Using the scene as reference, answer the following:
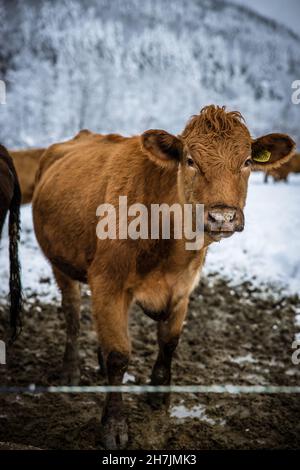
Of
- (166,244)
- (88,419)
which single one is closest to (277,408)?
(88,419)

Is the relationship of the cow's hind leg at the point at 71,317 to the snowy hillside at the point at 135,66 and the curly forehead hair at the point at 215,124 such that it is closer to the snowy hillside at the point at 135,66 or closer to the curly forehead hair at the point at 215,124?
the curly forehead hair at the point at 215,124

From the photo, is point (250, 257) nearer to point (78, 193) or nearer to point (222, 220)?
point (78, 193)

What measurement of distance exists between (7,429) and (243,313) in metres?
3.28

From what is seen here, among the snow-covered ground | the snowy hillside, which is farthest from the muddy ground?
the snowy hillside

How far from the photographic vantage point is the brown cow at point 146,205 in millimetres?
2357

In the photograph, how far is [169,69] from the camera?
1253 inches

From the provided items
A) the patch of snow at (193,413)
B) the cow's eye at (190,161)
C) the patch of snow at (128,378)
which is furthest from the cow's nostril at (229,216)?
the patch of snow at (128,378)

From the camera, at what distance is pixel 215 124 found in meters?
2.46

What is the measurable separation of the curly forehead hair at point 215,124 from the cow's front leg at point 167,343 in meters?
1.34

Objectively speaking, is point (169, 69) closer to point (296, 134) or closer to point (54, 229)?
point (296, 134)

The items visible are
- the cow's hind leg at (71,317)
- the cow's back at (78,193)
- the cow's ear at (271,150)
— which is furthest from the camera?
the cow's hind leg at (71,317)

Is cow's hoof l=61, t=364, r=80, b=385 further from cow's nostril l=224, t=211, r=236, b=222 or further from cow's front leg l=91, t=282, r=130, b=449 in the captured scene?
cow's nostril l=224, t=211, r=236, b=222

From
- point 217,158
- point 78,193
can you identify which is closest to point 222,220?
point 217,158

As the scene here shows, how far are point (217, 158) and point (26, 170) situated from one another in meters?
7.99
